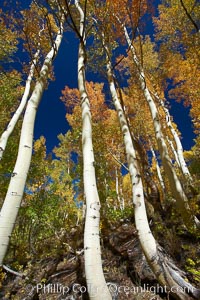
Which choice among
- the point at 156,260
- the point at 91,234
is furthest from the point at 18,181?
the point at 156,260

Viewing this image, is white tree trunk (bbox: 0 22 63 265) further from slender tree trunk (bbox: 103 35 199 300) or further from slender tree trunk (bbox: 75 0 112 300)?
slender tree trunk (bbox: 103 35 199 300)

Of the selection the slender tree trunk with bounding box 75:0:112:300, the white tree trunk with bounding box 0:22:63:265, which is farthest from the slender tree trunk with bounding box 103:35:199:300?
the white tree trunk with bounding box 0:22:63:265

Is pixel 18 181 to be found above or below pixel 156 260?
above

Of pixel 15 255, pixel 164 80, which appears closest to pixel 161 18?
pixel 164 80

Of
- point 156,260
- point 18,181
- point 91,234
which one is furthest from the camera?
point 156,260

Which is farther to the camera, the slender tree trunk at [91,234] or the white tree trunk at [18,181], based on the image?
the white tree trunk at [18,181]

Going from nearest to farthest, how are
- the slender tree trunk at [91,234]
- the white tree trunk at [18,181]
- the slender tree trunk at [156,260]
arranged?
the slender tree trunk at [91,234], the white tree trunk at [18,181], the slender tree trunk at [156,260]

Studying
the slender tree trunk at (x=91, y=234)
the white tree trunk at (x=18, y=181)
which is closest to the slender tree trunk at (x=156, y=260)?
the slender tree trunk at (x=91, y=234)

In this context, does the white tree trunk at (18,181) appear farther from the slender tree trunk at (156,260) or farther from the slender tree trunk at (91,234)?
the slender tree trunk at (156,260)

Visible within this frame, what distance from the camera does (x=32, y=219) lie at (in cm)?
840

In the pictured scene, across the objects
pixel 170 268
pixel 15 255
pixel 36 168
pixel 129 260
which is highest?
pixel 36 168

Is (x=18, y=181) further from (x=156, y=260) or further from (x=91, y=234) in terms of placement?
(x=156, y=260)

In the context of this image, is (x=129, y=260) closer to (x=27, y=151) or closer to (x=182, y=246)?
(x=182, y=246)

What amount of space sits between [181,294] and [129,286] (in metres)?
1.02
